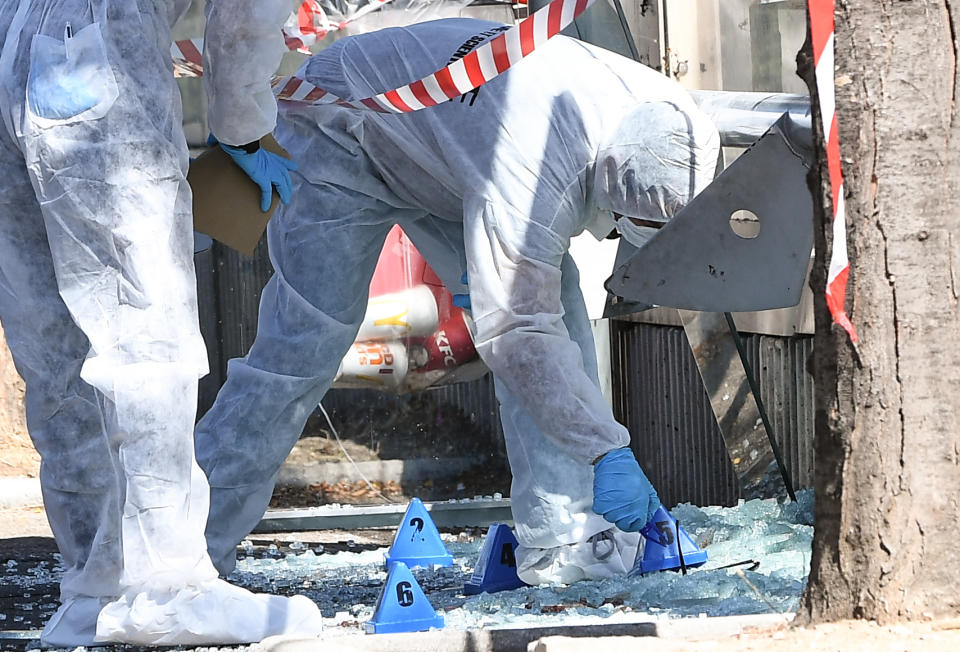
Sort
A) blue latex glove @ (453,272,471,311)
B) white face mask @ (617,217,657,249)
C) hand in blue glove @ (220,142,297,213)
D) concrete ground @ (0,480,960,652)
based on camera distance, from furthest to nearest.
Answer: blue latex glove @ (453,272,471,311) < white face mask @ (617,217,657,249) < hand in blue glove @ (220,142,297,213) < concrete ground @ (0,480,960,652)

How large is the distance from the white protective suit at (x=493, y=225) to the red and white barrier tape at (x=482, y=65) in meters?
0.06

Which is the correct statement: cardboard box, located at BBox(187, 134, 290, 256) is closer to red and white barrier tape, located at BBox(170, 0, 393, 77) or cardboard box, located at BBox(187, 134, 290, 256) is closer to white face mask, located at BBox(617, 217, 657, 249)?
white face mask, located at BBox(617, 217, 657, 249)

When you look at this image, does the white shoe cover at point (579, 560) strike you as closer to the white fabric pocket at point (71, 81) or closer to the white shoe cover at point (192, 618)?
the white shoe cover at point (192, 618)

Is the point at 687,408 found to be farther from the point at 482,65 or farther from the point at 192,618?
the point at 192,618

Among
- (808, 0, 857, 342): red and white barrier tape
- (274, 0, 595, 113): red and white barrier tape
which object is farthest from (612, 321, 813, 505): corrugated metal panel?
(808, 0, 857, 342): red and white barrier tape

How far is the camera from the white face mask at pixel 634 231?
3730 mm

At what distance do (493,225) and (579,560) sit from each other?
1.06 meters

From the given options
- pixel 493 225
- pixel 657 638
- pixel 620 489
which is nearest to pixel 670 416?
pixel 620 489

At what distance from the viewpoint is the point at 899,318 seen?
7.07 ft

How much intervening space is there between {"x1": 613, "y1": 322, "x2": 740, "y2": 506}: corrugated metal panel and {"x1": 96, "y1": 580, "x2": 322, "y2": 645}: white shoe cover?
2.66 m

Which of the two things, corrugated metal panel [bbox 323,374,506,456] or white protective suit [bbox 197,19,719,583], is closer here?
white protective suit [bbox 197,19,719,583]

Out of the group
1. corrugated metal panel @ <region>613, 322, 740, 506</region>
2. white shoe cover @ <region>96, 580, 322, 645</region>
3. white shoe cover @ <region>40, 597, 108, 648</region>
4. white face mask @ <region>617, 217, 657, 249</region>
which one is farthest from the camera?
corrugated metal panel @ <region>613, 322, 740, 506</region>

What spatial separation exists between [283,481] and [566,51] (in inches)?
133

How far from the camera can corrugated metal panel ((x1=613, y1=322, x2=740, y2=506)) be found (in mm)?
5195
